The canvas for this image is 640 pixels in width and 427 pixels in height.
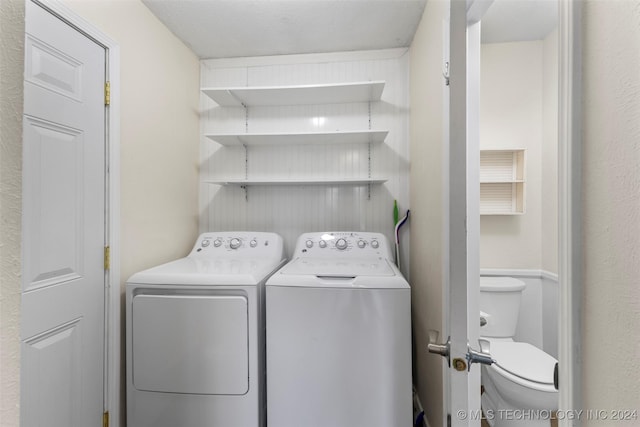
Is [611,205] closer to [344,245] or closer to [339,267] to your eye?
[339,267]

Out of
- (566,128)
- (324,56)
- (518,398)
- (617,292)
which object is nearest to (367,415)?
(518,398)

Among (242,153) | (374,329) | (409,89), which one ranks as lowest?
(374,329)

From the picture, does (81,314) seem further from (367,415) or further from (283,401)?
(367,415)

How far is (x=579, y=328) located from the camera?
516 millimetres

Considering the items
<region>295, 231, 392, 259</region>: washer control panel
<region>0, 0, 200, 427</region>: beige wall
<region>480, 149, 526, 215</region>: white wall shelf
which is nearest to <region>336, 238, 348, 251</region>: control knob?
<region>295, 231, 392, 259</region>: washer control panel

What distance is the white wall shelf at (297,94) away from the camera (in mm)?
1839

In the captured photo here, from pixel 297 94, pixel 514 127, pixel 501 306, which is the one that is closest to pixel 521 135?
pixel 514 127

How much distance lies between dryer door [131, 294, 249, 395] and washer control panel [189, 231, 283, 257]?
0.57 metres

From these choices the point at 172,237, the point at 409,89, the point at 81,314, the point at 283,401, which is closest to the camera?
the point at 81,314

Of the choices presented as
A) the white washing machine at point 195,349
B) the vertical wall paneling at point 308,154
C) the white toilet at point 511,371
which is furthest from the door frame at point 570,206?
the vertical wall paneling at point 308,154

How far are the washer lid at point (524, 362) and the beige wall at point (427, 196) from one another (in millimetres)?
382

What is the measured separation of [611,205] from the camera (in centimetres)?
46

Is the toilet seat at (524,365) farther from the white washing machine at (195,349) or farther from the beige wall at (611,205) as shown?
the white washing machine at (195,349)

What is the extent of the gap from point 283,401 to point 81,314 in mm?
1046
